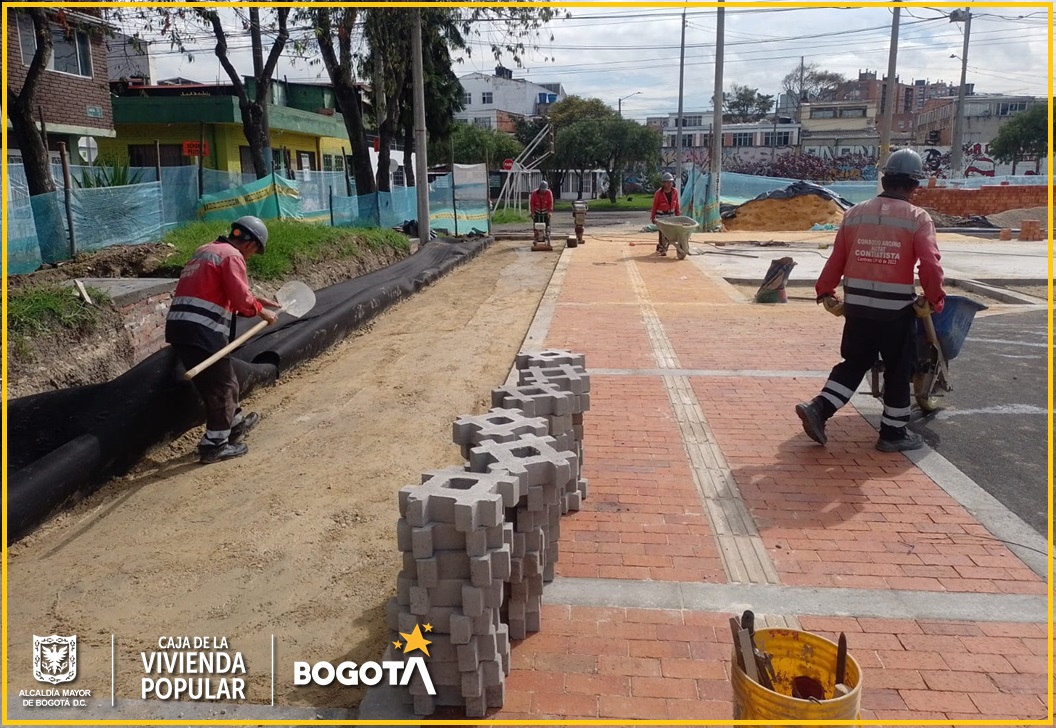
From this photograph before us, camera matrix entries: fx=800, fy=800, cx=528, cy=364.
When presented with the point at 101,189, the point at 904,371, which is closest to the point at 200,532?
the point at 904,371

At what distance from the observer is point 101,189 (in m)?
11.2

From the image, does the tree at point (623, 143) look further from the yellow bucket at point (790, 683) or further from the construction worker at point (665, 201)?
the yellow bucket at point (790, 683)

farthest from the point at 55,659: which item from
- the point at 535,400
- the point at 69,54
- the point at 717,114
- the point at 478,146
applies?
the point at 478,146

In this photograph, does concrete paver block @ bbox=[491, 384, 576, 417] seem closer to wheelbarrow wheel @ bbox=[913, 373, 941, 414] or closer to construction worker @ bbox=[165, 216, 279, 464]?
construction worker @ bbox=[165, 216, 279, 464]

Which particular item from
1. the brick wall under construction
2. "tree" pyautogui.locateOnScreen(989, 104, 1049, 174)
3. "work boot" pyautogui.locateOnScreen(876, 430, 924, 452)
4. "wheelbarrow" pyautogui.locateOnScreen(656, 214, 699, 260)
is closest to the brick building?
"wheelbarrow" pyautogui.locateOnScreen(656, 214, 699, 260)

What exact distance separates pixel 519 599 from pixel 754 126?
82.0 meters

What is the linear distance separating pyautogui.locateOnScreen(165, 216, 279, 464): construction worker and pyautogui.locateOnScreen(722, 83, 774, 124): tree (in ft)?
309

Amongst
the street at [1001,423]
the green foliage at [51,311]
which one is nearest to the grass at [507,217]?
the green foliage at [51,311]

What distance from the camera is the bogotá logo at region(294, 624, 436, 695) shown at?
2.80 metres

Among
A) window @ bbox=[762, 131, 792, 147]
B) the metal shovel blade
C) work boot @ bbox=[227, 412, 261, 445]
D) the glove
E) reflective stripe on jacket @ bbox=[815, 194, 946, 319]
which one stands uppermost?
window @ bbox=[762, 131, 792, 147]

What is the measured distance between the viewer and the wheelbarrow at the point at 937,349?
5.75m

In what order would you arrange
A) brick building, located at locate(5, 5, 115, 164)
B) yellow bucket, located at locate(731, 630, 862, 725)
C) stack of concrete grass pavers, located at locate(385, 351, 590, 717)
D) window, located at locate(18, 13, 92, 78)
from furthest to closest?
window, located at locate(18, 13, 92, 78), brick building, located at locate(5, 5, 115, 164), stack of concrete grass pavers, located at locate(385, 351, 590, 717), yellow bucket, located at locate(731, 630, 862, 725)

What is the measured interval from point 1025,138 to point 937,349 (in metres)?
61.0

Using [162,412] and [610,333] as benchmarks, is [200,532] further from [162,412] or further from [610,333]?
[610,333]
